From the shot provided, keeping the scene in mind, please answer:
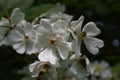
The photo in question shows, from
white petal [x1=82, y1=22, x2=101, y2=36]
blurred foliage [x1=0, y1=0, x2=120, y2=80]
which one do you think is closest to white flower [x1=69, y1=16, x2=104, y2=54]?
white petal [x1=82, y1=22, x2=101, y2=36]

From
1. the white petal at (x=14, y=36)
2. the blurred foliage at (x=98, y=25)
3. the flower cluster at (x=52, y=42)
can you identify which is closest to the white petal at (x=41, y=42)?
the flower cluster at (x=52, y=42)

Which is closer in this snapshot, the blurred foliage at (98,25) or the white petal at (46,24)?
the white petal at (46,24)

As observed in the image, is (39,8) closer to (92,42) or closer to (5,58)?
(92,42)

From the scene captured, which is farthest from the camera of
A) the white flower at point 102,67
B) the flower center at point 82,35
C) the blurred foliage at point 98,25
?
the white flower at point 102,67

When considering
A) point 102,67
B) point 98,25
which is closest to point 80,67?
point 98,25

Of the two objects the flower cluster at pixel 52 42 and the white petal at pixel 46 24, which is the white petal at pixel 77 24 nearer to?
the flower cluster at pixel 52 42

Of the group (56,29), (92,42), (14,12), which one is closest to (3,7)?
(14,12)

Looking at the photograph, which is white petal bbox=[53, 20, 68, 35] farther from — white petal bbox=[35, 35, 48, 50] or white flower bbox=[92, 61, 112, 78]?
white flower bbox=[92, 61, 112, 78]
